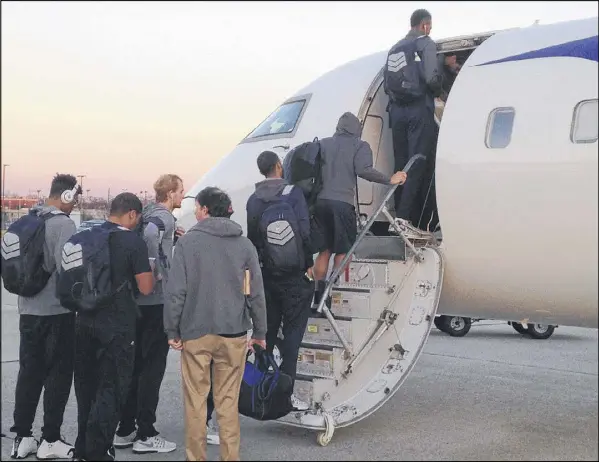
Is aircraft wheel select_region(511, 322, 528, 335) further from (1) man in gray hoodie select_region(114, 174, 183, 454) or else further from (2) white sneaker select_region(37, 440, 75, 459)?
(2) white sneaker select_region(37, 440, 75, 459)

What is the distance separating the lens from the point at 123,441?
6.70 m

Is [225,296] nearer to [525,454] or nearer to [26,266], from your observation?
[26,266]

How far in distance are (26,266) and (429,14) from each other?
4.47 metres

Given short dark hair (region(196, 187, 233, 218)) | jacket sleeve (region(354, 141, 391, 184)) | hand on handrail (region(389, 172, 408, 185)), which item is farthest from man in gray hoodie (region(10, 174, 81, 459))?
hand on handrail (region(389, 172, 408, 185))

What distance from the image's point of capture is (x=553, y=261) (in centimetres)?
596

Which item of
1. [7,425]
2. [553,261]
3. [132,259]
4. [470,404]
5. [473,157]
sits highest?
[473,157]

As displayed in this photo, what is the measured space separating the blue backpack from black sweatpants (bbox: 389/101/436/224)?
1626 mm

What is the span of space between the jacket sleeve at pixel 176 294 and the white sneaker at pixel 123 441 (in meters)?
1.87

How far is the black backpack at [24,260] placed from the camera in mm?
6070

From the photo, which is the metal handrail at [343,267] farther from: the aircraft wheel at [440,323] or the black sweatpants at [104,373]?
the aircraft wheel at [440,323]

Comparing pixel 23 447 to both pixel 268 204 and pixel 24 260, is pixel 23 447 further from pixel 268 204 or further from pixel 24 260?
pixel 268 204

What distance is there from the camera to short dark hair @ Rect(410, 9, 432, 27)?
7371 mm

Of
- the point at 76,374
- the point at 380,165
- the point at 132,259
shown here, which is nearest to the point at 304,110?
the point at 380,165

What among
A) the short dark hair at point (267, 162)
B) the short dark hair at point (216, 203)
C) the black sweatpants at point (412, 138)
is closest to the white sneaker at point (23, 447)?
the short dark hair at point (216, 203)
